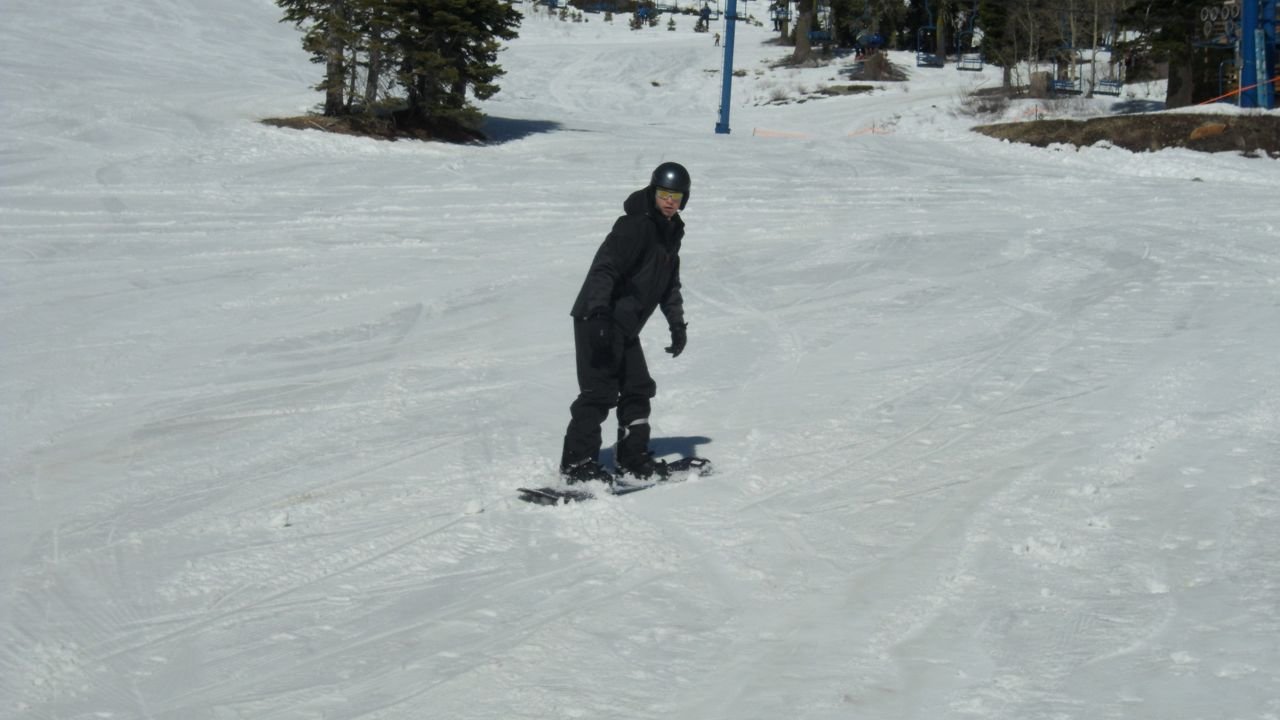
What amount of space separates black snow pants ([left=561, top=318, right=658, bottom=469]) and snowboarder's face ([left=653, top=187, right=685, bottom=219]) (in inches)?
24.5

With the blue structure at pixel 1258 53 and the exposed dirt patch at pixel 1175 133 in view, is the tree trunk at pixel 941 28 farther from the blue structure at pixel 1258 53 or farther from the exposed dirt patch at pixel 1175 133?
the exposed dirt patch at pixel 1175 133

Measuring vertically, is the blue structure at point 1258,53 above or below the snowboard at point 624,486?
above

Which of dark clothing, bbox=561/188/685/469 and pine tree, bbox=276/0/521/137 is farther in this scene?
pine tree, bbox=276/0/521/137

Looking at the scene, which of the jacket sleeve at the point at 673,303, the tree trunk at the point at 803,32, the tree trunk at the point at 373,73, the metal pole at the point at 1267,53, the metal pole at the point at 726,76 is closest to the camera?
the jacket sleeve at the point at 673,303

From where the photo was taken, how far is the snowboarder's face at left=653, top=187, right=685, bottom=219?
5660mm

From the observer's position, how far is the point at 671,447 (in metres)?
6.99

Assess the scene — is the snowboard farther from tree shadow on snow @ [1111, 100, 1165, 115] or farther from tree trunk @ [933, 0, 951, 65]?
tree trunk @ [933, 0, 951, 65]

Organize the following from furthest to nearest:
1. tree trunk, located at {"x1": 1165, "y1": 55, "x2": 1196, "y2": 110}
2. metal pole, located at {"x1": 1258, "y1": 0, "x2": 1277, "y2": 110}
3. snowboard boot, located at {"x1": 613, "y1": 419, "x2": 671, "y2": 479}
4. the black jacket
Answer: tree trunk, located at {"x1": 1165, "y1": 55, "x2": 1196, "y2": 110} → metal pole, located at {"x1": 1258, "y1": 0, "x2": 1277, "y2": 110} → snowboard boot, located at {"x1": 613, "y1": 419, "x2": 671, "y2": 479} → the black jacket

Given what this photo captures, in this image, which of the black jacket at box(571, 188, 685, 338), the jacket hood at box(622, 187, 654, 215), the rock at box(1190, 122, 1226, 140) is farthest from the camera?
the rock at box(1190, 122, 1226, 140)

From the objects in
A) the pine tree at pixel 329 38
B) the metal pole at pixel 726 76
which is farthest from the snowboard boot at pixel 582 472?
the metal pole at pixel 726 76

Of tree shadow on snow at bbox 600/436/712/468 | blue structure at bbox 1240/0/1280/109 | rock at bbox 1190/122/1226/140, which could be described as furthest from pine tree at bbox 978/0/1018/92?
tree shadow on snow at bbox 600/436/712/468

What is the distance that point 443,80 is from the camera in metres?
21.2

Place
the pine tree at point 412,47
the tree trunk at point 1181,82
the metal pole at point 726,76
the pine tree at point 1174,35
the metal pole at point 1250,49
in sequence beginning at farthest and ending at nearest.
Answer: the tree trunk at point 1181,82 → the metal pole at point 726,76 → the pine tree at point 1174,35 → the metal pole at point 1250,49 → the pine tree at point 412,47

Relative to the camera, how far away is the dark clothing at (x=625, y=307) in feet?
18.5
